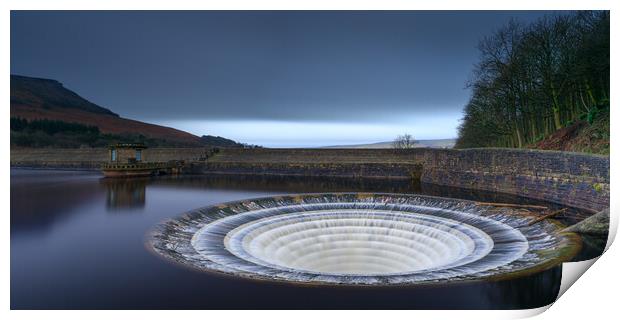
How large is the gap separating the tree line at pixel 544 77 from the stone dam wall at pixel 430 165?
2.88 meters

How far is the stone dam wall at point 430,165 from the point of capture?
1065cm

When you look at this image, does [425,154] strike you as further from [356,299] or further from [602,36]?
[356,299]

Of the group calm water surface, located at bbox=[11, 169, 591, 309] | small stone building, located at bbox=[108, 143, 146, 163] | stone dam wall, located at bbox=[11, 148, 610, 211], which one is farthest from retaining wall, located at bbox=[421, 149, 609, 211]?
small stone building, located at bbox=[108, 143, 146, 163]

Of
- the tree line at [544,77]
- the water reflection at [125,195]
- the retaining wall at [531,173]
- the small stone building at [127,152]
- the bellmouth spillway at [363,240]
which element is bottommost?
the bellmouth spillway at [363,240]

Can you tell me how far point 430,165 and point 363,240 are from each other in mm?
10150

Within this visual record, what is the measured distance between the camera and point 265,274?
18.4 feet

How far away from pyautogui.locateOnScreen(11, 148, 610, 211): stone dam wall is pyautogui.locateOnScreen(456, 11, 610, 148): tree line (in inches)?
113

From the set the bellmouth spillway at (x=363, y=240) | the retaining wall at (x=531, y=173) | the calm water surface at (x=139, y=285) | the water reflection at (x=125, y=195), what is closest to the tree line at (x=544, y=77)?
the retaining wall at (x=531, y=173)

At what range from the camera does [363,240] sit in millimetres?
10414

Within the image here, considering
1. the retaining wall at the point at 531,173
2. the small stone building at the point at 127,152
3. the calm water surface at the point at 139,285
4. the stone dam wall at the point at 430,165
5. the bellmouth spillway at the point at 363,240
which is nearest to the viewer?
the calm water surface at the point at 139,285

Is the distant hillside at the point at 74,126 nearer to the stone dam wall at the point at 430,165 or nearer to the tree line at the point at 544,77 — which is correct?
the stone dam wall at the point at 430,165

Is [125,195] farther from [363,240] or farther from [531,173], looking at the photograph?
[531,173]
